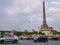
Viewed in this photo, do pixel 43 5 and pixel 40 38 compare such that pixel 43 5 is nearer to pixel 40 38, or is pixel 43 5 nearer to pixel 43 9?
pixel 43 9

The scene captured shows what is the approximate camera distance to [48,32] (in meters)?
131

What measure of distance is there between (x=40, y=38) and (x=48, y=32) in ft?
266

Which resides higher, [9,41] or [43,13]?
[43,13]

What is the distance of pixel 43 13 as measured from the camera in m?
131

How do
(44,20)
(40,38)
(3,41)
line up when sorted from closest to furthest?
1. (3,41)
2. (40,38)
3. (44,20)

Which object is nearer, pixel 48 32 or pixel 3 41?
pixel 3 41

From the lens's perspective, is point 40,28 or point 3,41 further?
point 40,28

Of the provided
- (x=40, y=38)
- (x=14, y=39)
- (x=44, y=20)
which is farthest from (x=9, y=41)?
(x=44, y=20)

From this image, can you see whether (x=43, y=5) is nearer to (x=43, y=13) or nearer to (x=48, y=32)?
(x=43, y=13)

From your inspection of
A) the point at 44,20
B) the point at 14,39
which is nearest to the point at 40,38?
the point at 14,39

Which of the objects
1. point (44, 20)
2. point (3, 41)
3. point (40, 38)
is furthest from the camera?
point (44, 20)

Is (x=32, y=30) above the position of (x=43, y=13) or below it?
below

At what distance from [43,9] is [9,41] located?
9492 cm

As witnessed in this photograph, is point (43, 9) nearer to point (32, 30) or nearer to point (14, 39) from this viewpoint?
point (32, 30)
